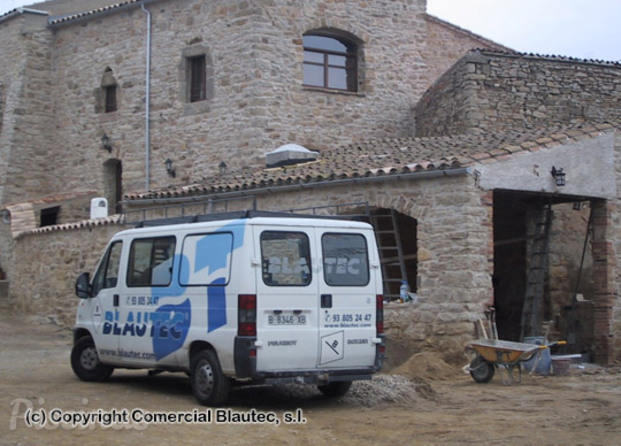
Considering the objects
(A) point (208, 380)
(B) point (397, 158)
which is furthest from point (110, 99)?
(A) point (208, 380)

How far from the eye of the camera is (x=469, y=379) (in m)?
11.9

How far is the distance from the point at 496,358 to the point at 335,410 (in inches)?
122

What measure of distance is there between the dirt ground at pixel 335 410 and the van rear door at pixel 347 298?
0.63m

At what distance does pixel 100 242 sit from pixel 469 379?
9.56 meters

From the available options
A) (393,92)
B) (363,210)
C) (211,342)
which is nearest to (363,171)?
(363,210)

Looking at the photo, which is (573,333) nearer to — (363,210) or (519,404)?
(363,210)

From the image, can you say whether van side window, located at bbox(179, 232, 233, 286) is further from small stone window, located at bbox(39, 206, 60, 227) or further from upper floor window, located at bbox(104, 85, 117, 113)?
upper floor window, located at bbox(104, 85, 117, 113)

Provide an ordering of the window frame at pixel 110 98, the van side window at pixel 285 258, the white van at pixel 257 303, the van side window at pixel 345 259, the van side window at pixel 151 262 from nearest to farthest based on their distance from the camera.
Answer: the white van at pixel 257 303 < the van side window at pixel 285 258 < the van side window at pixel 345 259 < the van side window at pixel 151 262 < the window frame at pixel 110 98

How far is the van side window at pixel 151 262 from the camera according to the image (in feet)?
31.5

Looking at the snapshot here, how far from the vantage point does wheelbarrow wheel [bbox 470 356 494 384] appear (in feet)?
37.6

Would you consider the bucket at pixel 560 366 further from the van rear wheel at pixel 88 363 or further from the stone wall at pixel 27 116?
the stone wall at pixel 27 116

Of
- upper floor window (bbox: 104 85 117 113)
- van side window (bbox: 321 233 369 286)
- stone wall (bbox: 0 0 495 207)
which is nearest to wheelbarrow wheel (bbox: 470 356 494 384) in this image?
van side window (bbox: 321 233 369 286)

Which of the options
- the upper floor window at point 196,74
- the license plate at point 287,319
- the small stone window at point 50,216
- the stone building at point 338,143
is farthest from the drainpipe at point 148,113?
the license plate at point 287,319

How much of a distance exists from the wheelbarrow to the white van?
248cm
